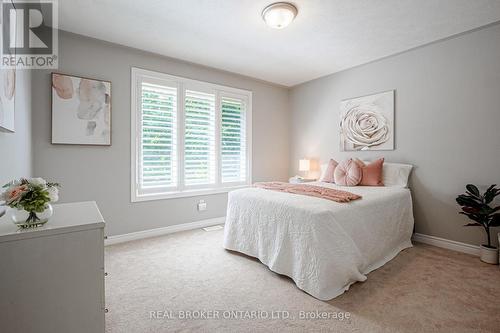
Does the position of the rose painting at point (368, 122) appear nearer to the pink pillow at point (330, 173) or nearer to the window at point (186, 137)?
the pink pillow at point (330, 173)

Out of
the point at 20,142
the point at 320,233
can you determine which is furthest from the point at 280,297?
the point at 20,142

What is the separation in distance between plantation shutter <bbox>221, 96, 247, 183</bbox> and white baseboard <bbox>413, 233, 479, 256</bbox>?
2789mm

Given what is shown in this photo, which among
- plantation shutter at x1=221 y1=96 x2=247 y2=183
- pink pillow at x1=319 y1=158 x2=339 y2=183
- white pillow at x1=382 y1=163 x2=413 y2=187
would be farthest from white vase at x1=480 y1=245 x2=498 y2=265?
plantation shutter at x1=221 y1=96 x2=247 y2=183

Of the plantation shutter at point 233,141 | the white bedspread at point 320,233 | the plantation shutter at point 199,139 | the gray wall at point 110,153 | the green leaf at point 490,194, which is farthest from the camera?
the plantation shutter at point 233,141

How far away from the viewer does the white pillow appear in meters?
3.13

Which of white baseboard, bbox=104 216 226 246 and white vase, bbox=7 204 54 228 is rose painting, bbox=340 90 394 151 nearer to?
white baseboard, bbox=104 216 226 246

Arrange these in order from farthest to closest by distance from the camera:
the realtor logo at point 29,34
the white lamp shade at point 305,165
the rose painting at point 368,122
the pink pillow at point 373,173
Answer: the white lamp shade at point 305,165, the rose painting at point 368,122, the pink pillow at point 373,173, the realtor logo at point 29,34

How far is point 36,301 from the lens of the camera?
1.00 m

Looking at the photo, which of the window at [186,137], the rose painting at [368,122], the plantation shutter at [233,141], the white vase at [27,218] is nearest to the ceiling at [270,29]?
the window at [186,137]

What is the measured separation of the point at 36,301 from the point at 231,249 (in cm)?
196

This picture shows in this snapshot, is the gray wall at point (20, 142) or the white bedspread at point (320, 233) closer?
the gray wall at point (20, 142)

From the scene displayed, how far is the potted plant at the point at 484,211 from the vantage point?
242 centimetres

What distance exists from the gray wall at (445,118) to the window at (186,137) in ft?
6.80

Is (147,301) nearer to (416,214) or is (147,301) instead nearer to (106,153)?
(106,153)
